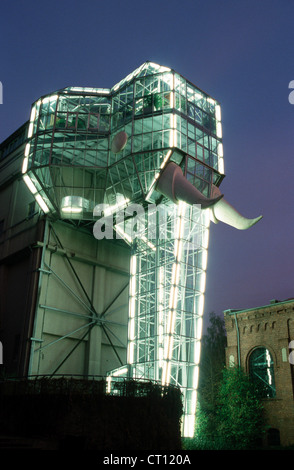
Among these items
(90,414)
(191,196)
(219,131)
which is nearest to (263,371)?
(191,196)

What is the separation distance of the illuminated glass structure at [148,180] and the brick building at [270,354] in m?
5.92

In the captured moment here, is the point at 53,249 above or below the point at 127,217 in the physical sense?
below

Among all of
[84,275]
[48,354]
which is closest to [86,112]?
[84,275]

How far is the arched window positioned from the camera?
109 feet

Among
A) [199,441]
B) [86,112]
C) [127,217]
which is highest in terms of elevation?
[86,112]

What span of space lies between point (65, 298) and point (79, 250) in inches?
159

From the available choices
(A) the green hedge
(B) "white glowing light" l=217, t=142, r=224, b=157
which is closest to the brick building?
(B) "white glowing light" l=217, t=142, r=224, b=157

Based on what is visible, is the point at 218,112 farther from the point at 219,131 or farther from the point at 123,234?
the point at 123,234

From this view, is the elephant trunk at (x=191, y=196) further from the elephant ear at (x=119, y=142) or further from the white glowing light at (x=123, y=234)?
the white glowing light at (x=123, y=234)

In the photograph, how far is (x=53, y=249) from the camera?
3450 cm

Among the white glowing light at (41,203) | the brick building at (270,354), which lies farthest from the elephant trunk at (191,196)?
the white glowing light at (41,203)

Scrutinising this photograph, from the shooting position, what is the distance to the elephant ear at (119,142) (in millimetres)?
32688

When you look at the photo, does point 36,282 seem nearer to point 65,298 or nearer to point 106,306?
point 65,298

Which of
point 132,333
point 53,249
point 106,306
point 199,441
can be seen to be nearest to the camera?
point 199,441
